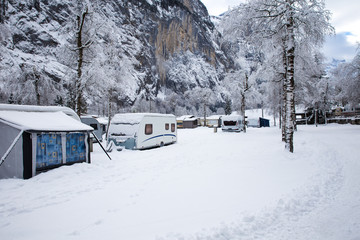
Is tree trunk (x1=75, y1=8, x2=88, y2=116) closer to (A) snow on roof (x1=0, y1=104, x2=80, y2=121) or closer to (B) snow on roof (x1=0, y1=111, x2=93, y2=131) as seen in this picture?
(A) snow on roof (x1=0, y1=104, x2=80, y2=121)

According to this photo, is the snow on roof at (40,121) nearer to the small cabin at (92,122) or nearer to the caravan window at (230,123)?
the small cabin at (92,122)

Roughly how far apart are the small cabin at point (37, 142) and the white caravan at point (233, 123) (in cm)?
2105

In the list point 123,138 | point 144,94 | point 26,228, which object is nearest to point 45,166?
point 26,228

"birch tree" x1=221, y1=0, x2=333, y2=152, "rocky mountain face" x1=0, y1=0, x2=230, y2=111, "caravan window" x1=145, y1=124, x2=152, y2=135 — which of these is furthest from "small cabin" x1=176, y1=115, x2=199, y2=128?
"birch tree" x1=221, y1=0, x2=333, y2=152

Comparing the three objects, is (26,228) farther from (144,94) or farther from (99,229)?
(144,94)

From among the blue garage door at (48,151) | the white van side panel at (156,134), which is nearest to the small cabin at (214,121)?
the white van side panel at (156,134)

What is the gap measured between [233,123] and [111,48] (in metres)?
17.9

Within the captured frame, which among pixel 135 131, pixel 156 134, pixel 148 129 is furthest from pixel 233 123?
pixel 135 131

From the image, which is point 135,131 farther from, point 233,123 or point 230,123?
point 230,123

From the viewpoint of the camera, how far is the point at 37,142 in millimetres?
6215

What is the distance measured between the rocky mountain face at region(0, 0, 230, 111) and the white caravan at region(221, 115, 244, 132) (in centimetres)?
1086

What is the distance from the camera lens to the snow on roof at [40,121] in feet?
19.5

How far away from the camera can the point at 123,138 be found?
1170 centimetres

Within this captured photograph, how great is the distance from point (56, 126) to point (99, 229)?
494 cm
